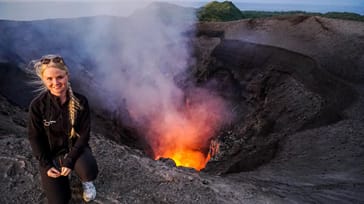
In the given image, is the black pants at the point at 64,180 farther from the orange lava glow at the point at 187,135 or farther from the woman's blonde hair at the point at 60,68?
the orange lava glow at the point at 187,135

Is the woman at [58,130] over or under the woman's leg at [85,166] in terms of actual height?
over

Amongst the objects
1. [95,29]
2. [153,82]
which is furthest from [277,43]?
[95,29]

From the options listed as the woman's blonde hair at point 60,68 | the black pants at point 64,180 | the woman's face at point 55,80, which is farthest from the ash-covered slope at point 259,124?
the woman's face at point 55,80

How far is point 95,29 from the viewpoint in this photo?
15.0 metres

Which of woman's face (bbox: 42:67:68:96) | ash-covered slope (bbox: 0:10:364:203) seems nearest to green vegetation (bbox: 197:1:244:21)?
ash-covered slope (bbox: 0:10:364:203)

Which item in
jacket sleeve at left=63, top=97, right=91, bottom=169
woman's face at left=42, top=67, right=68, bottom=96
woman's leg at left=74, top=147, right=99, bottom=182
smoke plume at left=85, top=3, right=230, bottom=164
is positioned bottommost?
smoke plume at left=85, top=3, right=230, bottom=164

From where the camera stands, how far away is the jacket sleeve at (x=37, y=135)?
143 inches

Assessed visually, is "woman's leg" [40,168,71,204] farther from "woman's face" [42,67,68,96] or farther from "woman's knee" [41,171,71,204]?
"woman's face" [42,67,68,96]

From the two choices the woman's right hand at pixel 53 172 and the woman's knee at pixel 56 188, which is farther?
the woman's knee at pixel 56 188

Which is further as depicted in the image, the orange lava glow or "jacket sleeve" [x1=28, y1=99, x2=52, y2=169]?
the orange lava glow

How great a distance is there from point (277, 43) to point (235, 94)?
2.81 m

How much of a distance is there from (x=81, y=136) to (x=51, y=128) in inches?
12.9

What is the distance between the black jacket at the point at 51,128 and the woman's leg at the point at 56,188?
20 centimetres

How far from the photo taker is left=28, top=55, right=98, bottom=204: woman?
3518 mm
